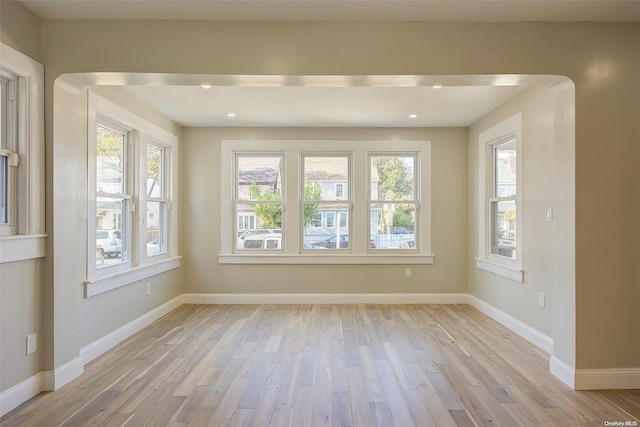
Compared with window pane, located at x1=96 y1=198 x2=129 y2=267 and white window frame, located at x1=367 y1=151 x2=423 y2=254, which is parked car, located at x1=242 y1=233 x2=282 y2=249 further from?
window pane, located at x1=96 y1=198 x2=129 y2=267

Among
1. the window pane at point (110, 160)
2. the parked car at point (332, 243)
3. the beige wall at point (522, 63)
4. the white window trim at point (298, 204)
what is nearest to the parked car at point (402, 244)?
the white window trim at point (298, 204)

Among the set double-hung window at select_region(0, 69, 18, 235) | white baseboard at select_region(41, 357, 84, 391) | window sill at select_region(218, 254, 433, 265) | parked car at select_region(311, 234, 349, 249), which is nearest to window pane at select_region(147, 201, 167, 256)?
window sill at select_region(218, 254, 433, 265)

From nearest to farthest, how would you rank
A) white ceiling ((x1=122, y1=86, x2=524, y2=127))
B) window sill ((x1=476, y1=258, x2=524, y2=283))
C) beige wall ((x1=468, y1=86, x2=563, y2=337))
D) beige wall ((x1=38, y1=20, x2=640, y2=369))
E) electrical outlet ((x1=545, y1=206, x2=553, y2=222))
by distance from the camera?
beige wall ((x1=38, y1=20, x2=640, y2=369)) < electrical outlet ((x1=545, y1=206, x2=553, y2=222)) < beige wall ((x1=468, y1=86, x2=563, y2=337)) < white ceiling ((x1=122, y1=86, x2=524, y2=127)) < window sill ((x1=476, y1=258, x2=524, y2=283))

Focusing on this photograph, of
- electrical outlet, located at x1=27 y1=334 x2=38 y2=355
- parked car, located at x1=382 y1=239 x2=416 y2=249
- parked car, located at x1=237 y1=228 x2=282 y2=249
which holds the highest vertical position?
parked car, located at x1=237 y1=228 x2=282 y2=249

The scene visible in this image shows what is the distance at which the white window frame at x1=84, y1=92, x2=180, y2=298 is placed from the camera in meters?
3.12

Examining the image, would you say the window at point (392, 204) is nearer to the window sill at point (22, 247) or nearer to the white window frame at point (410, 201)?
the white window frame at point (410, 201)

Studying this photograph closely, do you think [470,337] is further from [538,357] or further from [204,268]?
[204,268]

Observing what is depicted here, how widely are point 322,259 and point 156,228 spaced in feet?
7.16

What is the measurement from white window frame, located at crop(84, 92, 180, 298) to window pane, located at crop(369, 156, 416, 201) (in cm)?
276

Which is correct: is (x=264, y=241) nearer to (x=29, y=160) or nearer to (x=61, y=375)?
(x=61, y=375)

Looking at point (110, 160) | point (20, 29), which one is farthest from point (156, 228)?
point (20, 29)

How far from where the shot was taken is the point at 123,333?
3.58 m

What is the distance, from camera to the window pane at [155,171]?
4.31 metres

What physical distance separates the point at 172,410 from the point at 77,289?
1.25 m
